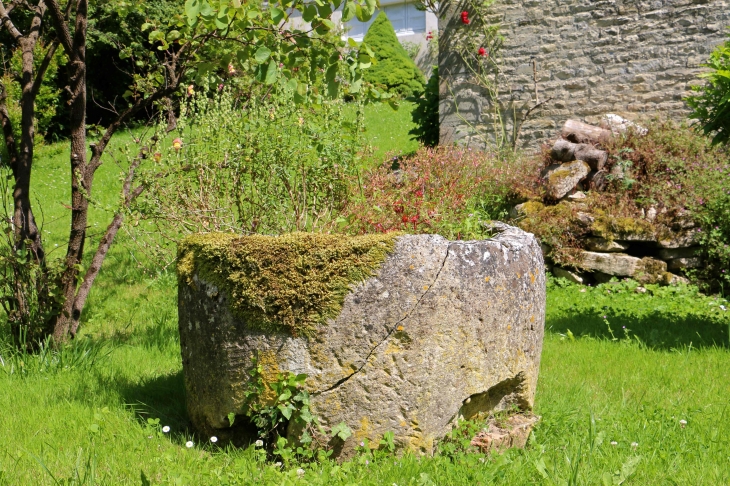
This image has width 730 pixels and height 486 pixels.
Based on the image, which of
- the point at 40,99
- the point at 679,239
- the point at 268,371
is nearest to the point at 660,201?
the point at 679,239

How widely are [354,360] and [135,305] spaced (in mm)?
4002

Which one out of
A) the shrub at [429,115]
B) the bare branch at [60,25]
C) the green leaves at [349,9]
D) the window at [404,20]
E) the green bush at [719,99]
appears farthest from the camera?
the window at [404,20]

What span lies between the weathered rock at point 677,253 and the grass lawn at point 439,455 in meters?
1.58

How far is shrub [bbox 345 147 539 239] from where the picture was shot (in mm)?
4129

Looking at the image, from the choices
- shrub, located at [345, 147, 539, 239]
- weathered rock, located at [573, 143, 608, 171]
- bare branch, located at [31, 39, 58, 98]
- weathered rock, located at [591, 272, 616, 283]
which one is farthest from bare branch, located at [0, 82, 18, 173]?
weathered rock, located at [573, 143, 608, 171]

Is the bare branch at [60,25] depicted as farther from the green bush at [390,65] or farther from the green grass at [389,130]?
the green bush at [390,65]

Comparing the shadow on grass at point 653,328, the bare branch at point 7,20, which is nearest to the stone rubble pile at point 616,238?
the shadow on grass at point 653,328

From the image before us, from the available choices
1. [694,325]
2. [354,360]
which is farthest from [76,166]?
[694,325]

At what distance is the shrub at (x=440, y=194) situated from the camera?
4.13m

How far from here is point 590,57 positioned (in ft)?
34.0

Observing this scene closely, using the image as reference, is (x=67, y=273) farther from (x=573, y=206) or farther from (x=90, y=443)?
(x=573, y=206)

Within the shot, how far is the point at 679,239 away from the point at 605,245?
2.63 feet

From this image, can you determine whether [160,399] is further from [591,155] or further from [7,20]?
[591,155]

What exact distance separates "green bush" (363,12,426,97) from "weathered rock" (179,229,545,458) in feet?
58.6
